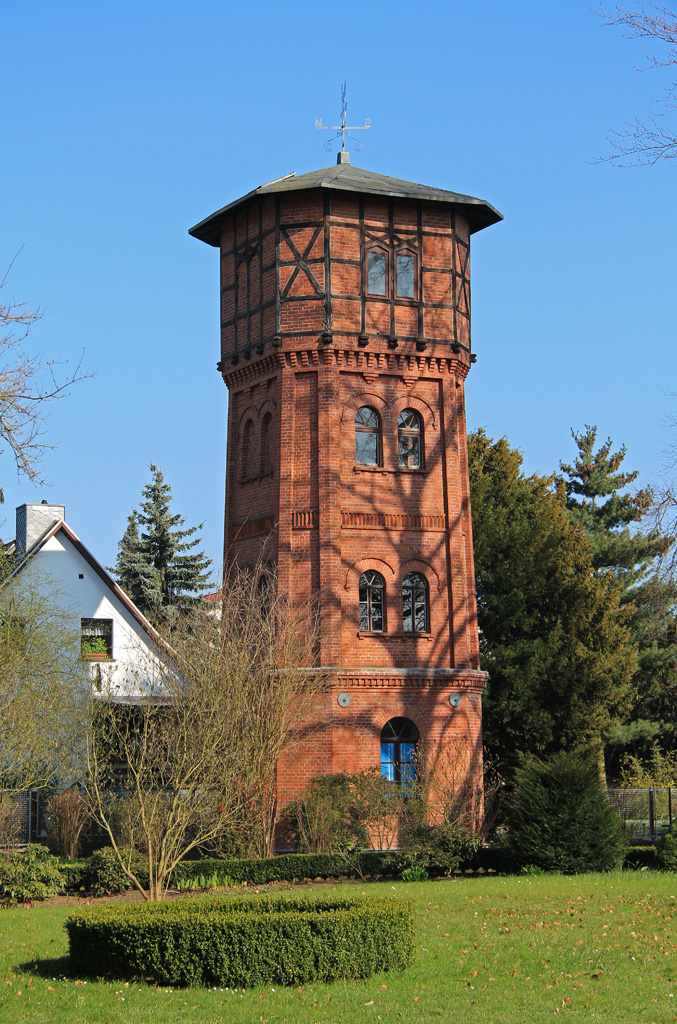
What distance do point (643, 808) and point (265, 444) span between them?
565 inches

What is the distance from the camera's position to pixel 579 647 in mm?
34469

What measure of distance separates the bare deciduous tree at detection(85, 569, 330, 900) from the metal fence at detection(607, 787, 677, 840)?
31.9ft

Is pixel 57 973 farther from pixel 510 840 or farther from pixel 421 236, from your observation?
pixel 421 236

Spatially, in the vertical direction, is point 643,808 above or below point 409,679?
below

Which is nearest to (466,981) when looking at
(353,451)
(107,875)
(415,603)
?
(107,875)

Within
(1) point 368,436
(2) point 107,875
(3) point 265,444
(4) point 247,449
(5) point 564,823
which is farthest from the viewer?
(4) point 247,449

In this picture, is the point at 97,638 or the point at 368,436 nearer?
the point at 368,436

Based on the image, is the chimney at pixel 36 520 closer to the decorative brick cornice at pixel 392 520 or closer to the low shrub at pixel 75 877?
the decorative brick cornice at pixel 392 520

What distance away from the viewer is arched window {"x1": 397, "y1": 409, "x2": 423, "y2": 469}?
96.6 ft

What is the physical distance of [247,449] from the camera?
101 feet

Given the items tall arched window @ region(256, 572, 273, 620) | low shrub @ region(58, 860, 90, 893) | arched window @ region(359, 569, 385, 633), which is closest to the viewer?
low shrub @ region(58, 860, 90, 893)

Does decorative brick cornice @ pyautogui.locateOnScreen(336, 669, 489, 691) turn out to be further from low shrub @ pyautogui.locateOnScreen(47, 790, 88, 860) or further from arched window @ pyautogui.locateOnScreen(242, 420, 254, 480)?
low shrub @ pyautogui.locateOnScreen(47, 790, 88, 860)

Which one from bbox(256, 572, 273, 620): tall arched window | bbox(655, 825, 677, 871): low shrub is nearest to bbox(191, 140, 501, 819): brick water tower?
bbox(256, 572, 273, 620): tall arched window

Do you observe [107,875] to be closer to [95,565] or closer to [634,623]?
[95,565]
